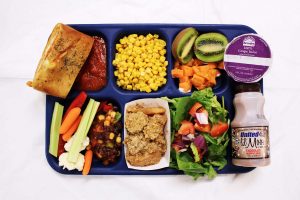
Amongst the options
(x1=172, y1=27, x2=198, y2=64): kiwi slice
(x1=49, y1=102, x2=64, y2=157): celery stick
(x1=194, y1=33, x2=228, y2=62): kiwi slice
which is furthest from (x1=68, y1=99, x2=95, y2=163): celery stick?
(x1=194, y1=33, x2=228, y2=62): kiwi slice

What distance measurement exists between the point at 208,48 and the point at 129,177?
970mm

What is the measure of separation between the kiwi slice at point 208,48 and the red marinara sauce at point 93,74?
607mm

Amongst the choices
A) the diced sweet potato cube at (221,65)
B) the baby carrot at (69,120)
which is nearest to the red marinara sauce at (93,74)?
the baby carrot at (69,120)

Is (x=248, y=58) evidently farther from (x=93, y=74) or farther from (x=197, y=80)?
(x=93, y=74)

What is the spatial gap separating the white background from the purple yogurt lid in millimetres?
360

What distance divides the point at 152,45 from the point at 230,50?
496 millimetres

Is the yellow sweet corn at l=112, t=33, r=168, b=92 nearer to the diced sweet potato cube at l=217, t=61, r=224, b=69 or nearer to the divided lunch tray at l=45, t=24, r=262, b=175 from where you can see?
the divided lunch tray at l=45, t=24, r=262, b=175

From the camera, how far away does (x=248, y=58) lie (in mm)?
2371

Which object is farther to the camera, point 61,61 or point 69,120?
point 69,120

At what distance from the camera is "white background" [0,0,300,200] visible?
8.43 ft

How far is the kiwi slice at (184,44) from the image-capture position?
244 centimetres

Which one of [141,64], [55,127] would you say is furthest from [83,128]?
[141,64]

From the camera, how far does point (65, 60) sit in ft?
7.71

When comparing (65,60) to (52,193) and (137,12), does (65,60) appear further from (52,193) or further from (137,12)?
(52,193)
